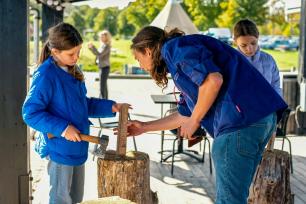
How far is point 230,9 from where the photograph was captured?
119 ft

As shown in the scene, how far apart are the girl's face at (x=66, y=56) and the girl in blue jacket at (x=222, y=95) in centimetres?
76

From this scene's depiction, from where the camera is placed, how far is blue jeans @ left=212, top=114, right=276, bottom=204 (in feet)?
9.53

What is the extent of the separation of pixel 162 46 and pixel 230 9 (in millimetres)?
34048

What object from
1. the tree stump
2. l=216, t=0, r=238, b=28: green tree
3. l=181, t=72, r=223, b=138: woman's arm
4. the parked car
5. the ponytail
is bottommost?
the tree stump

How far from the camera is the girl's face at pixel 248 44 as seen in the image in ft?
15.5

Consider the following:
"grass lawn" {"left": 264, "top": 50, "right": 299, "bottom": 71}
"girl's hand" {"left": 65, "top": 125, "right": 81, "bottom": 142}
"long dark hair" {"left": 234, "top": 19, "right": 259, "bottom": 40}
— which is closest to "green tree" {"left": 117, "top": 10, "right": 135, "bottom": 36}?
"grass lawn" {"left": 264, "top": 50, "right": 299, "bottom": 71}

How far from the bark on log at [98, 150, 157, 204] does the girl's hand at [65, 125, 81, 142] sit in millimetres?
470

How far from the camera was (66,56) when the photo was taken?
366 centimetres

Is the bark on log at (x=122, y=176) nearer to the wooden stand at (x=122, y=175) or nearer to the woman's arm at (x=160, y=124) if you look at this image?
the wooden stand at (x=122, y=175)

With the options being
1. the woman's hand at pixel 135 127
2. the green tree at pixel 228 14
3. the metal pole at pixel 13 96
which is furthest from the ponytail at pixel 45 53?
the green tree at pixel 228 14

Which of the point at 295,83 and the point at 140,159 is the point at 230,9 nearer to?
the point at 295,83

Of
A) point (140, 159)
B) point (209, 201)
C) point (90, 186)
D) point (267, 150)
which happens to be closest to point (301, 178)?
point (209, 201)

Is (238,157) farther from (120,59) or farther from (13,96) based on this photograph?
(120,59)

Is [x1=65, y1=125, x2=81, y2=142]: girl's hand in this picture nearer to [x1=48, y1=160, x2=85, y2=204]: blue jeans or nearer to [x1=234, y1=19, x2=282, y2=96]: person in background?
[x1=48, y1=160, x2=85, y2=204]: blue jeans
